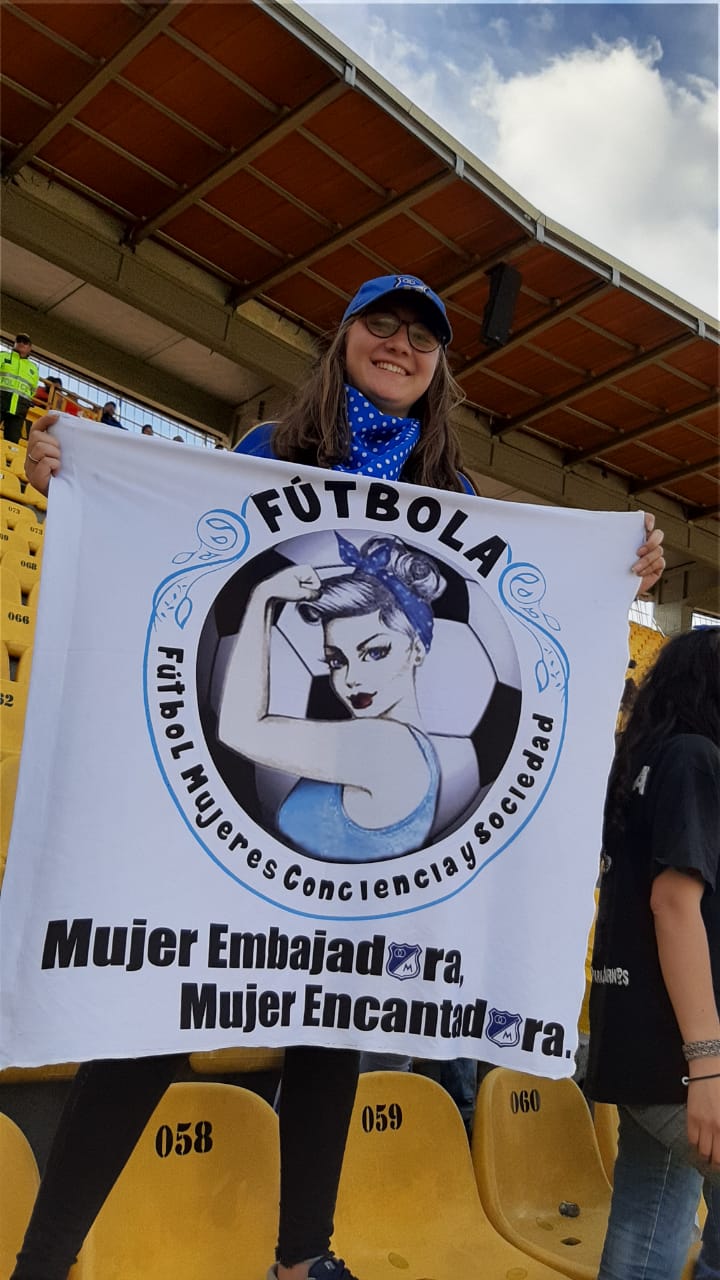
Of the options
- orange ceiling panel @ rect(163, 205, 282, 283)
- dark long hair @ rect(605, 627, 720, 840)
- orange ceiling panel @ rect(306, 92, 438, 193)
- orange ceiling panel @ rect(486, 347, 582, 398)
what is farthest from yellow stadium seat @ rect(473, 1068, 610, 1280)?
orange ceiling panel @ rect(486, 347, 582, 398)

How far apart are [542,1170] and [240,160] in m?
7.57

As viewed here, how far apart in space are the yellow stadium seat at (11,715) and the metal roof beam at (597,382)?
26.9 ft

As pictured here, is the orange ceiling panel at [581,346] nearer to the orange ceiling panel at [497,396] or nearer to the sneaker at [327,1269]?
the orange ceiling panel at [497,396]

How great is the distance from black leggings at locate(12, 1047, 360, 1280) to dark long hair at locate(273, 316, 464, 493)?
97cm

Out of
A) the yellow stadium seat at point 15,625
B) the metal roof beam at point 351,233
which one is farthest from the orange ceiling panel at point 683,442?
the yellow stadium seat at point 15,625

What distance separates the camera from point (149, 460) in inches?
62.2

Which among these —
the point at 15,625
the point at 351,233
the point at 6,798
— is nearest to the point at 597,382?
the point at 351,233

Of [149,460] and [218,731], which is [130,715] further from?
[149,460]

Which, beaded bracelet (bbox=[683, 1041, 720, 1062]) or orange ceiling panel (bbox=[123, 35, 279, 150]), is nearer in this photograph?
beaded bracelet (bbox=[683, 1041, 720, 1062])

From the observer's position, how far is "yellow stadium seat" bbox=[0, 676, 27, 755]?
10.8ft

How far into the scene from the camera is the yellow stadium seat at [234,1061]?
2.18 m

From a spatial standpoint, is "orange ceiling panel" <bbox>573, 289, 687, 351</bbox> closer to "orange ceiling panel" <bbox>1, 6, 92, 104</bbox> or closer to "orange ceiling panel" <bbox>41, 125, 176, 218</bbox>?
"orange ceiling panel" <bbox>41, 125, 176, 218</bbox>

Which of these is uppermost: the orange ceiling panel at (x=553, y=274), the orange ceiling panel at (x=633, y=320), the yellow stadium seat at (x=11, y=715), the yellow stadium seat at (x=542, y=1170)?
the orange ceiling panel at (x=553, y=274)

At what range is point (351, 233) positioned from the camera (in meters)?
8.39
